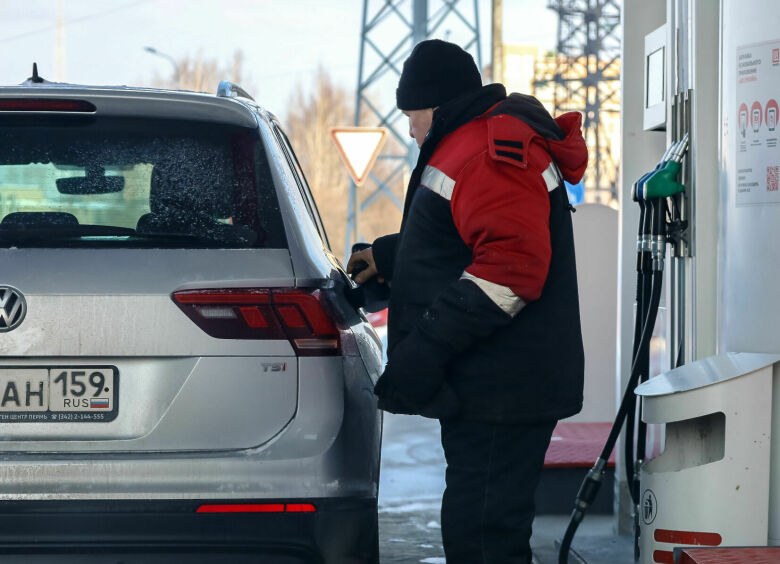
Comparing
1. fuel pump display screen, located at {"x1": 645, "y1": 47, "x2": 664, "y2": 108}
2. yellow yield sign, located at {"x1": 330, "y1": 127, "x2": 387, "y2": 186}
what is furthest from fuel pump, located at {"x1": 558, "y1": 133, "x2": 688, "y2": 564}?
yellow yield sign, located at {"x1": 330, "y1": 127, "x2": 387, "y2": 186}

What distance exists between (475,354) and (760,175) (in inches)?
43.1

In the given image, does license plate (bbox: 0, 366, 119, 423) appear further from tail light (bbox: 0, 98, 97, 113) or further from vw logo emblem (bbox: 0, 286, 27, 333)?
tail light (bbox: 0, 98, 97, 113)

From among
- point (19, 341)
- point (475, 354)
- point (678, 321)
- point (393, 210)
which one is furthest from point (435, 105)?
point (393, 210)

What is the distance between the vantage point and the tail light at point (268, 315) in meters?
2.93

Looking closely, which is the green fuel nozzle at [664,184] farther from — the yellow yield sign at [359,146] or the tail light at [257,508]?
the yellow yield sign at [359,146]

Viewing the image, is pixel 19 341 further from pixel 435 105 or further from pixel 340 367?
pixel 435 105

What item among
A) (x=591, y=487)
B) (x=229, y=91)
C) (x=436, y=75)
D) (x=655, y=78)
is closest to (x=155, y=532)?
(x=436, y=75)

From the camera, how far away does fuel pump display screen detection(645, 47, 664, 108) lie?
4.82m

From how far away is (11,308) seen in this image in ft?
9.50

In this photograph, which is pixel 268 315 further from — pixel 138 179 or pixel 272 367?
pixel 138 179

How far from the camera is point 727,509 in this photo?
11.4 feet

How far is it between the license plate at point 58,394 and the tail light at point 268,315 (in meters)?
0.24

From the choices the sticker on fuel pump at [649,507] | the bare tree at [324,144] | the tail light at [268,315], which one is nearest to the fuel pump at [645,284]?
the sticker on fuel pump at [649,507]

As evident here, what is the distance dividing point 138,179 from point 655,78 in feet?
8.13
